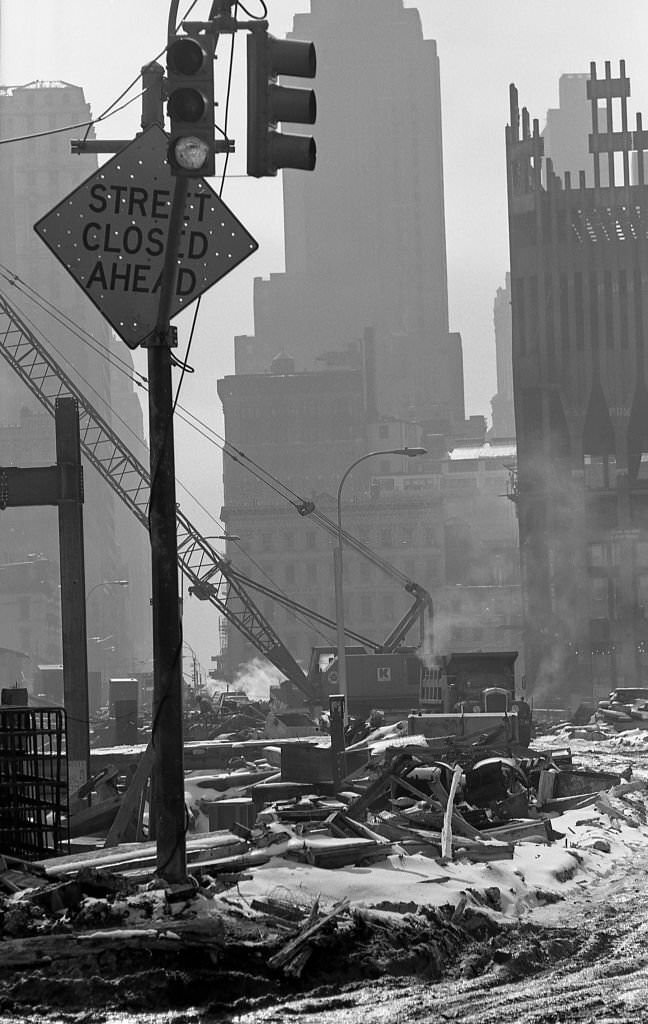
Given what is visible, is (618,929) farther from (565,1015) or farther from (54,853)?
(54,853)

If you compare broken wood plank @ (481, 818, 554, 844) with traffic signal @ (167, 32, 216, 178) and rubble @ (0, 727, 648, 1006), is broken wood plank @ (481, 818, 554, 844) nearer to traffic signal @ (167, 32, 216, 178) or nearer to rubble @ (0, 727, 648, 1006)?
rubble @ (0, 727, 648, 1006)

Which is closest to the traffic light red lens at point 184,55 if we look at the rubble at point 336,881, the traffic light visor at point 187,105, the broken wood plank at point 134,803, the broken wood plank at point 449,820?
the traffic light visor at point 187,105

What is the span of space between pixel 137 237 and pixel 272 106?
3.38m

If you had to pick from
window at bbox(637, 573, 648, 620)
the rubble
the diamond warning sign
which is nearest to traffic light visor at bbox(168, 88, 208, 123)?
the diamond warning sign

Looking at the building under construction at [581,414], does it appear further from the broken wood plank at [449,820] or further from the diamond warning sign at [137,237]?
the diamond warning sign at [137,237]

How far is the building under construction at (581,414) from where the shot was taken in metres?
104

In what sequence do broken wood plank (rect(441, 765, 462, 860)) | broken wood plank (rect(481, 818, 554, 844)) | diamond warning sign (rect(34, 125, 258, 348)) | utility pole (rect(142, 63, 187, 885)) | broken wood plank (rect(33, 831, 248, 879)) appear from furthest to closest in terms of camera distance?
broken wood plank (rect(481, 818, 554, 844)) < broken wood plank (rect(441, 765, 462, 860)) < broken wood plank (rect(33, 831, 248, 879)) < diamond warning sign (rect(34, 125, 258, 348)) < utility pole (rect(142, 63, 187, 885))

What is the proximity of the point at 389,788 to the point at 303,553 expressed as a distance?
162 m

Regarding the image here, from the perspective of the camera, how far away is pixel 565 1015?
10469 mm

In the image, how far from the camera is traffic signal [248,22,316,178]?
453 inches

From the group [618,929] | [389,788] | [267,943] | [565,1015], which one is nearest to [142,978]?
[267,943]

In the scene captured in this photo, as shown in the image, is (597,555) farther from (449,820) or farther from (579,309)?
(449,820)

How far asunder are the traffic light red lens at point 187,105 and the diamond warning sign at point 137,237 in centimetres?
283

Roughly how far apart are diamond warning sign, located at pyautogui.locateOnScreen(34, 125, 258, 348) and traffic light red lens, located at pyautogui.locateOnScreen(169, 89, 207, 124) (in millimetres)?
2833
